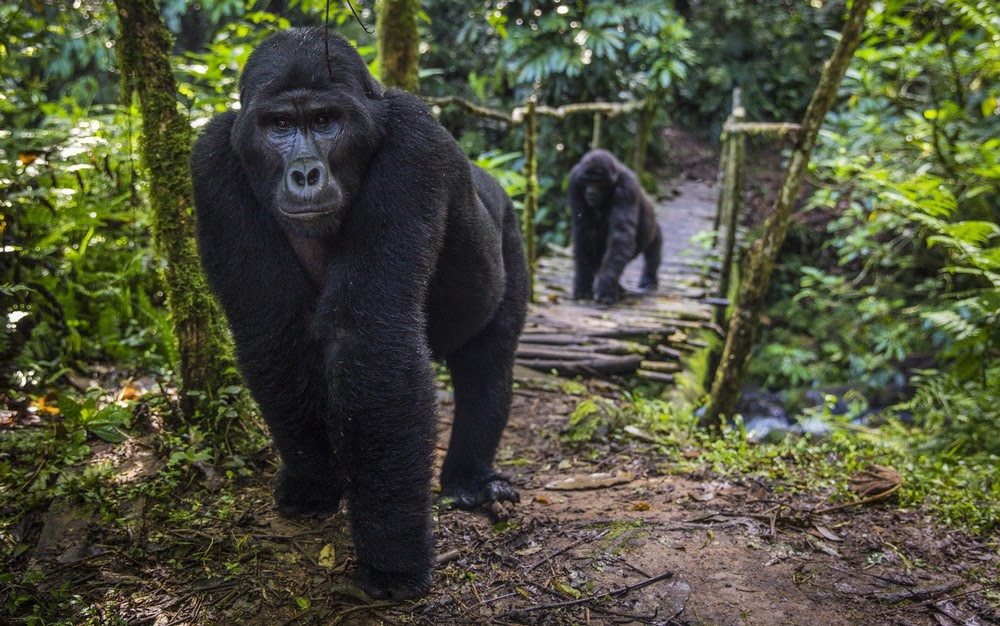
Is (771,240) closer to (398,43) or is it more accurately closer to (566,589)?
(566,589)

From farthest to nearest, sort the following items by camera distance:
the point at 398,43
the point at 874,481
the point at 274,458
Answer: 1. the point at 398,43
2. the point at 874,481
3. the point at 274,458

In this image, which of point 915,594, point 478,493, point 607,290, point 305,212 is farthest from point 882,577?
point 607,290

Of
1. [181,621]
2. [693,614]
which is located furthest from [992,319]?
[181,621]

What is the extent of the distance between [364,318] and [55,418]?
2.25 metres

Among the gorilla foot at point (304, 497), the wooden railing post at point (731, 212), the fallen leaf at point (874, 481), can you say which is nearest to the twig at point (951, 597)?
the fallen leaf at point (874, 481)

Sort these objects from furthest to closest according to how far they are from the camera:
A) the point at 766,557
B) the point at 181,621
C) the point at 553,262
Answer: the point at 553,262
the point at 766,557
the point at 181,621

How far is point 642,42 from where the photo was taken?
41.0 ft

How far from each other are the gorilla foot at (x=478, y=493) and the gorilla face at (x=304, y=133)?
5.64 ft

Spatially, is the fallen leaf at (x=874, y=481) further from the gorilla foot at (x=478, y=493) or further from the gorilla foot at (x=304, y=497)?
the gorilla foot at (x=304, y=497)

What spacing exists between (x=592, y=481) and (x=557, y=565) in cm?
119

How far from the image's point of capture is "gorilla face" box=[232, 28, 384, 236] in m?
2.75

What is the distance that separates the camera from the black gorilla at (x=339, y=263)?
2699 mm

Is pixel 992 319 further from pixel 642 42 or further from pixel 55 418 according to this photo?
pixel 642 42

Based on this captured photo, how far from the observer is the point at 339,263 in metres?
2.78
